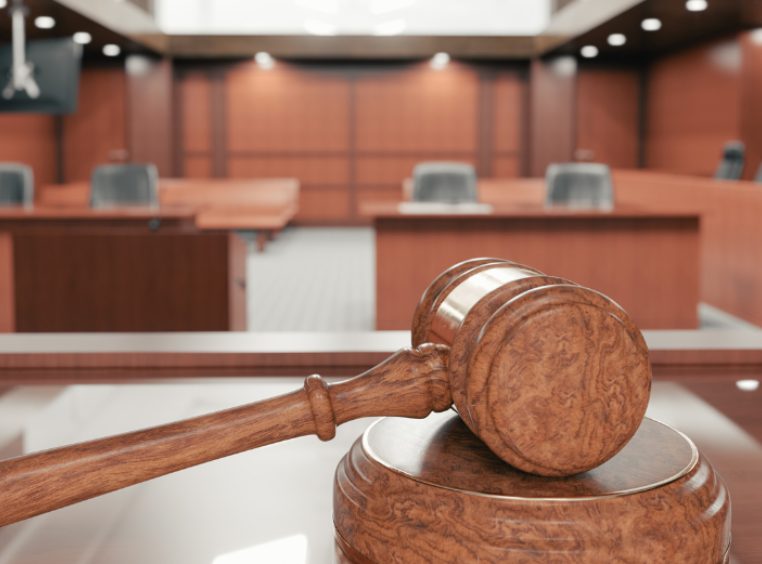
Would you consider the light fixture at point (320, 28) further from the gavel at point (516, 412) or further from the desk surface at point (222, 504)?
the gavel at point (516, 412)

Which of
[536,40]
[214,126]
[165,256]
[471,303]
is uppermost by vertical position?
[536,40]

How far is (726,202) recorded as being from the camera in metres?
6.66

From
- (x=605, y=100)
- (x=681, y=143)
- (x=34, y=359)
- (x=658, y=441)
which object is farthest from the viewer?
(x=605, y=100)

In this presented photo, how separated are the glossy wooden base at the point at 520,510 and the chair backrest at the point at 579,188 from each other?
6.45 meters

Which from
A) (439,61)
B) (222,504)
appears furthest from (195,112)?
(222,504)

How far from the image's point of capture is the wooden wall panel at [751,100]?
1062cm

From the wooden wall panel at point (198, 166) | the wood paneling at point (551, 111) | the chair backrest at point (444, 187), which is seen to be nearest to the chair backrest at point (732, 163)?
the chair backrest at point (444, 187)

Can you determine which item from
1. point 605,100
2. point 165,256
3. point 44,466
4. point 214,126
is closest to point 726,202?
point 165,256

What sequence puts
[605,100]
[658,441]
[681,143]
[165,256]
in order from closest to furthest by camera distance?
[658,441]
[165,256]
[681,143]
[605,100]

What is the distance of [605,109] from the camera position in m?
14.3

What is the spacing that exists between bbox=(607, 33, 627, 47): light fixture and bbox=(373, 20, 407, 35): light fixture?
3135 mm

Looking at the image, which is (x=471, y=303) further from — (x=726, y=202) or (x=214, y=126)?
(x=214, y=126)

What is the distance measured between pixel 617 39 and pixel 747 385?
38.3ft

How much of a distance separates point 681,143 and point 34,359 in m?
12.7
